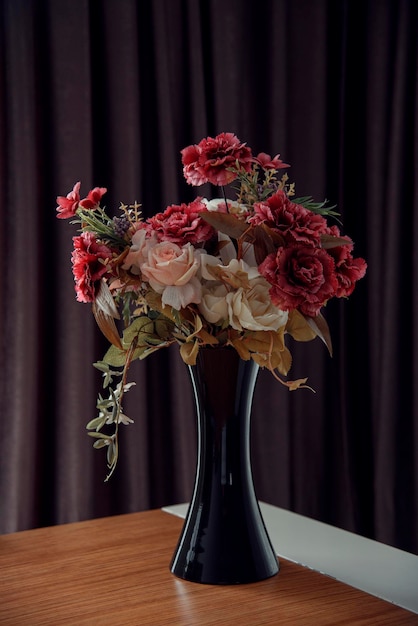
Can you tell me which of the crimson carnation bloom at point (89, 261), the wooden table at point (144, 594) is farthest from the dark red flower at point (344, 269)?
the wooden table at point (144, 594)

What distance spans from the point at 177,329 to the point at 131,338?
0.06 m

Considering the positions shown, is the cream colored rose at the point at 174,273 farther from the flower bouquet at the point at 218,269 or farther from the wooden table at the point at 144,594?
the wooden table at the point at 144,594

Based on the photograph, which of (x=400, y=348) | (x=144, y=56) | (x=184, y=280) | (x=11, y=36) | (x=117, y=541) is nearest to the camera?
(x=184, y=280)

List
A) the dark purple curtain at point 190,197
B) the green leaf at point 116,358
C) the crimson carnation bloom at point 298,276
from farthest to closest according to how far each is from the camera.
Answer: the dark purple curtain at point 190,197 → the green leaf at point 116,358 → the crimson carnation bloom at point 298,276

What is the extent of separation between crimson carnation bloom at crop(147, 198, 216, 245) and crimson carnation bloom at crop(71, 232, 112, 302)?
7 cm

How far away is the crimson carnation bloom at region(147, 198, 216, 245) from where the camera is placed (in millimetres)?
944

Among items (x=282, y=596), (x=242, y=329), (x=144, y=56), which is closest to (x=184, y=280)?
(x=242, y=329)

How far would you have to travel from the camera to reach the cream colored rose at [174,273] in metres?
0.92

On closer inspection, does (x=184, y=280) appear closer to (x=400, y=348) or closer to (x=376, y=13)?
(x=400, y=348)

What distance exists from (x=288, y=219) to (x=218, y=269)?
10 cm

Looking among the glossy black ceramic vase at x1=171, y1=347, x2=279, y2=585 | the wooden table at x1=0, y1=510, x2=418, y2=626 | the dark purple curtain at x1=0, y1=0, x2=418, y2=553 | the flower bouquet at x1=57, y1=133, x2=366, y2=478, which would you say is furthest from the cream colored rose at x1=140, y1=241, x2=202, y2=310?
the dark purple curtain at x1=0, y1=0, x2=418, y2=553

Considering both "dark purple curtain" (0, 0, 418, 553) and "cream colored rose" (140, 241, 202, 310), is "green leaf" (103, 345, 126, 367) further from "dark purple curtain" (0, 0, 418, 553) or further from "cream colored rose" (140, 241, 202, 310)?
"dark purple curtain" (0, 0, 418, 553)

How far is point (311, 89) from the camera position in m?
2.60

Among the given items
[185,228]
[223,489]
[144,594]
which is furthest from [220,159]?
[144,594]
